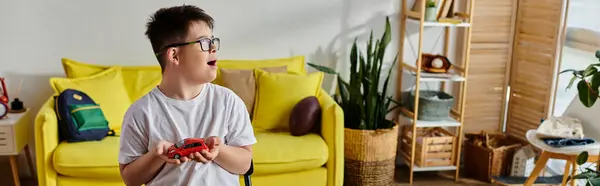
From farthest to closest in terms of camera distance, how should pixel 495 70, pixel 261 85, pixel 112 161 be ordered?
pixel 495 70
pixel 261 85
pixel 112 161

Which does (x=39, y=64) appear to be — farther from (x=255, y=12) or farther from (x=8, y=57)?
(x=255, y=12)

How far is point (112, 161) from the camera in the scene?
2879 mm

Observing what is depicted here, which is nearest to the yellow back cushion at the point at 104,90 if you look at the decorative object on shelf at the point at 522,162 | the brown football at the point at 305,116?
the brown football at the point at 305,116

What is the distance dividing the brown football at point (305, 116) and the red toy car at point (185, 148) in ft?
6.21

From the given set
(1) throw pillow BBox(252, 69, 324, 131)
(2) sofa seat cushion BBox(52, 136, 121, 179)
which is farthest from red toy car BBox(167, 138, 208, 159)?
(1) throw pillow BBox(252, 69, 324, 131)

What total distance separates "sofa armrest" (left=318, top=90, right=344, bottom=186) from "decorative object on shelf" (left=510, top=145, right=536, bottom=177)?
50.9 inches

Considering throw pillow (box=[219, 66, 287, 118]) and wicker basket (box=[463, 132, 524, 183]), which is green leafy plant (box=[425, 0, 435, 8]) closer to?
wicker basket (box=[463, 132, 524, 183])

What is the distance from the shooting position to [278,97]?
11.0 feet

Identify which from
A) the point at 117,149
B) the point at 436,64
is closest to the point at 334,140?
the point at 436,64

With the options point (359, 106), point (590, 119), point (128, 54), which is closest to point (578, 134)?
point (590, 119)

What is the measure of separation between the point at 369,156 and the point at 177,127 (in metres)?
2.13

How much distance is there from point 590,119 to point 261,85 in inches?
75.4

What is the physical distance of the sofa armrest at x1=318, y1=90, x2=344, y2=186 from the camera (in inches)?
123

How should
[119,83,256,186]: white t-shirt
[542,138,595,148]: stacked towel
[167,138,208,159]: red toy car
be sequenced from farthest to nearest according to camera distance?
[542,138,595,148]: stacked towel → [119,83,256,186]: white t-shirt → [167,138,208,159]: red toy car
